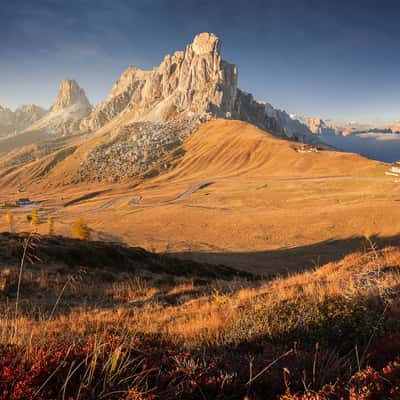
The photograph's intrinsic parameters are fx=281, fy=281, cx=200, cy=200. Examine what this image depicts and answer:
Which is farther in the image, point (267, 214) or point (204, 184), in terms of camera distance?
point (204, 184)

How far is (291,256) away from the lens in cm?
4078

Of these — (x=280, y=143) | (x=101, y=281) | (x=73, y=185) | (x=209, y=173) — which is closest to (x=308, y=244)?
(x=101, y=281)

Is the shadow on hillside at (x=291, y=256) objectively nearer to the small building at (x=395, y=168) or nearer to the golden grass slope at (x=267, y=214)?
the golden grass slope at (x=267, y=214)

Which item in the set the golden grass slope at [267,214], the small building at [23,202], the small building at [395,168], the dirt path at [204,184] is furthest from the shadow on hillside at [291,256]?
the small building at [23,202]

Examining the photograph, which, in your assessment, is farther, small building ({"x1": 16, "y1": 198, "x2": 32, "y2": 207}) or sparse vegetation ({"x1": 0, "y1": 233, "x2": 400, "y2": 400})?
small building ({"x1": 16, "y1": 198, "x2": 32, "y2": 207})

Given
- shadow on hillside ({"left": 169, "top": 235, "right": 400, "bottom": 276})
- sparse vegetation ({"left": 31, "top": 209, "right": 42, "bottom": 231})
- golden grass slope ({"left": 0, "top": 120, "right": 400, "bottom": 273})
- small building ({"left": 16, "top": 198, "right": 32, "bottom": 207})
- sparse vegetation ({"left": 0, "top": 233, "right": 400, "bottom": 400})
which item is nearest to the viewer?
sparse vegetation ({"left": 0, "top": 233, "right": 400, "bottom": 400})

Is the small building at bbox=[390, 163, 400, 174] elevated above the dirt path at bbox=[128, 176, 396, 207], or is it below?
above

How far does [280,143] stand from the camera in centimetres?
16288

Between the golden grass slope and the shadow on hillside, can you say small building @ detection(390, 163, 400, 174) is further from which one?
the shadow on hillside

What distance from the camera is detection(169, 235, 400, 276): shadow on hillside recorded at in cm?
3506

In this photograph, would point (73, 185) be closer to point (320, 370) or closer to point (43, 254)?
point (43, 254)

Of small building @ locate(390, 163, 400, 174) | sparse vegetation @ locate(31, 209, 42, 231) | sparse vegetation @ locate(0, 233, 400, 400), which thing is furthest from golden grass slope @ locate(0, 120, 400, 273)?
sparse vegetation @ locate(31, 209, 42, 231)

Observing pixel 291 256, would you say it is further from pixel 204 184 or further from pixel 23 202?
pixel 23 202

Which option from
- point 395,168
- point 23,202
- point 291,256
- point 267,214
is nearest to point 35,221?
point 291,256
